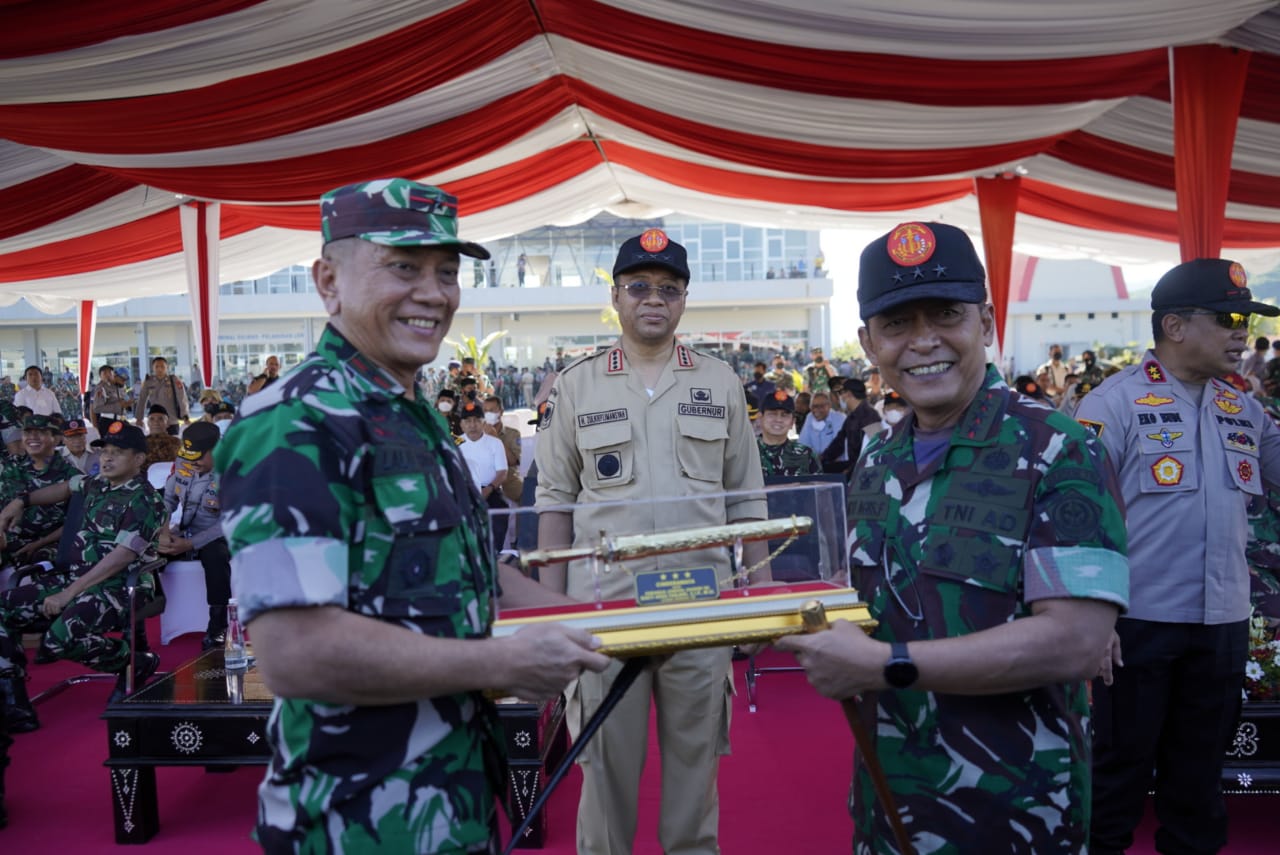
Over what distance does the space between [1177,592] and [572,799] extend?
7.58 ft

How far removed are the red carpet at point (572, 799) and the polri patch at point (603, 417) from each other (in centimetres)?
158

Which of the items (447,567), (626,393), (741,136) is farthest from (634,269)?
(741,136)

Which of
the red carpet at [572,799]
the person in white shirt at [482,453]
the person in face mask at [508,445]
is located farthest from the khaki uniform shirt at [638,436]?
the person in face mask at [508,445]

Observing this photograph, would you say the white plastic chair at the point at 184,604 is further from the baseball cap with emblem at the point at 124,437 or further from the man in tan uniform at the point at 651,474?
the man in tan uniform at the point at 651,474

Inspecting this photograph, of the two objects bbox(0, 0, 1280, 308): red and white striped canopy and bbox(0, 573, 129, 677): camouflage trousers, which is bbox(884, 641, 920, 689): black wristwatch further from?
bbox(0, 573, 129, 677): camouflage trousers

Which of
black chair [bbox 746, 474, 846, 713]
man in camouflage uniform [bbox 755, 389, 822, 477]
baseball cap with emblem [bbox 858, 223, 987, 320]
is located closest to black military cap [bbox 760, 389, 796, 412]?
man in camouflage uniform [bbox 755, 389, 822, 477]

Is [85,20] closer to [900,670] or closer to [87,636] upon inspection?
[87,636]

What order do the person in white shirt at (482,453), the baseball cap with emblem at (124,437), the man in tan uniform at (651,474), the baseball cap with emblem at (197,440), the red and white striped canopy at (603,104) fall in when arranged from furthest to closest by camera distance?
1. the person in white shirt at (482,453)
2. the baseball cap with emblem at (197,440)
3. the baseball cap with emblem at (124,437)
4. the red and white striped canopy at (603,104)
5. the man in tan uniform at (651,474)

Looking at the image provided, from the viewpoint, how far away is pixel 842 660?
132 centimetres

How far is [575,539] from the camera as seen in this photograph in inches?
90.9

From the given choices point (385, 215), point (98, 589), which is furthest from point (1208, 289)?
point (98, 589)

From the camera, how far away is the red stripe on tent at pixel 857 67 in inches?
201

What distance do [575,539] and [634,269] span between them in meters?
0.84

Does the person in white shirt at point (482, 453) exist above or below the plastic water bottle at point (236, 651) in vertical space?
above
